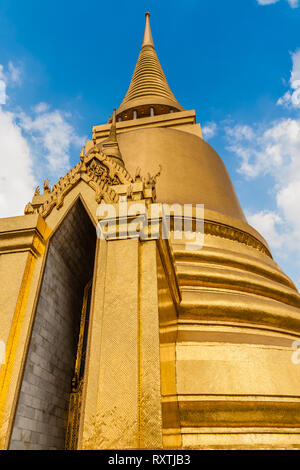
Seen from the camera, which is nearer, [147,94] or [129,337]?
[129,337]

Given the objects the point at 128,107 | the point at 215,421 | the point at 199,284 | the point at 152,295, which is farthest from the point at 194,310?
the point at 128,107

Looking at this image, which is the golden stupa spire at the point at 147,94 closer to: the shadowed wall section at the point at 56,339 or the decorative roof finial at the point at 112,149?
the decorative roof finial at the point at 112,149

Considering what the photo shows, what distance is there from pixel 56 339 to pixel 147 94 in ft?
42.1

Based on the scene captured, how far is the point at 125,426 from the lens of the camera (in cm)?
269

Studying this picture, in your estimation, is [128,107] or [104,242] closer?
[104,242]

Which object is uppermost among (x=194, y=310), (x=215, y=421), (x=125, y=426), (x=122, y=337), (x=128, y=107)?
(x=128, y=107)

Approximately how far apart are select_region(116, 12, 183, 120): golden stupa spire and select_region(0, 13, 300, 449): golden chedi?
888 cm

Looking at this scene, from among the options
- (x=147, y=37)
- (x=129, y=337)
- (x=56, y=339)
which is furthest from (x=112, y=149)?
(x=147, y=37)

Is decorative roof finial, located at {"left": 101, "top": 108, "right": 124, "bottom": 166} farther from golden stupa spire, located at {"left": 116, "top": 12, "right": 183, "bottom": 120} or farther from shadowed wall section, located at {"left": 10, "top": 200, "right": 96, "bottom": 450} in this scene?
golden stupa spire, located at {"left": 116, "top": 12, "right": 183, "bottom": 120}

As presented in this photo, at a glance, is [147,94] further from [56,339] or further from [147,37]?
[56,339]

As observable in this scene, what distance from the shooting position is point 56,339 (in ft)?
14.3

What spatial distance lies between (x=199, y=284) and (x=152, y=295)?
7.85 feet
